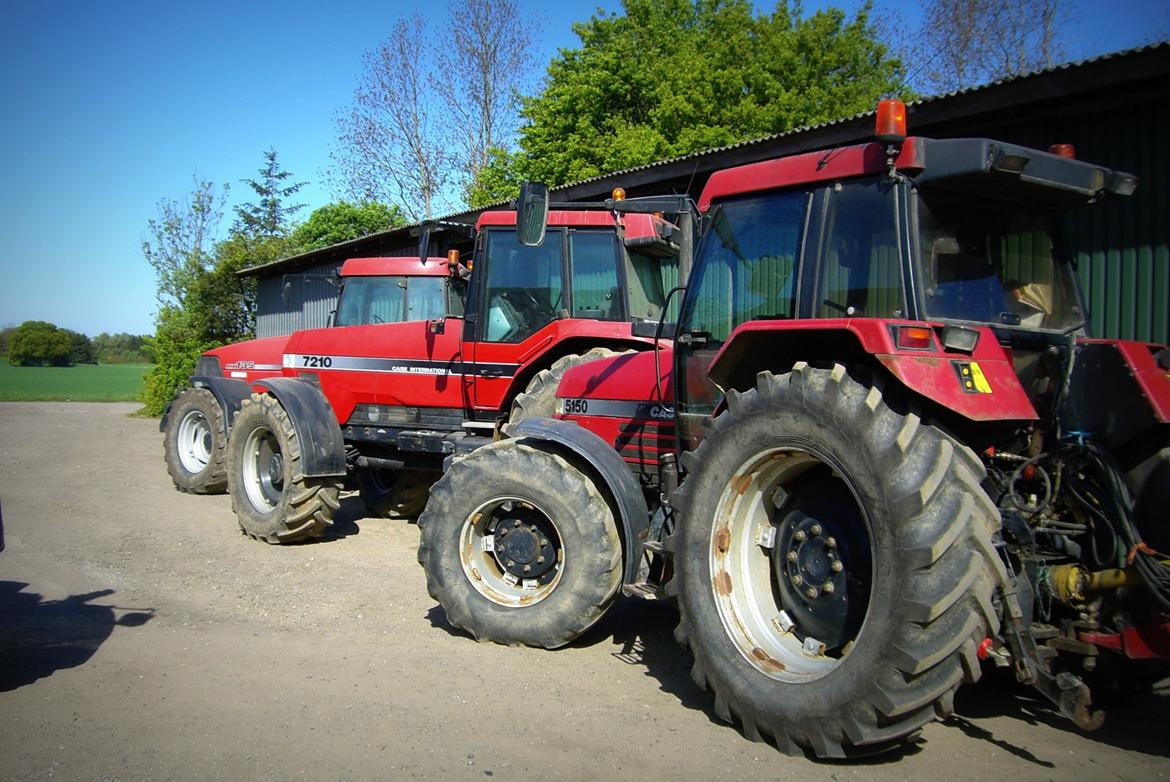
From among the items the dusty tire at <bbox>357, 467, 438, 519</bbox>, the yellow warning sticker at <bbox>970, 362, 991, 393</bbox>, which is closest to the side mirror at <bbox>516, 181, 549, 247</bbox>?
the yellow warning sticker at <bbox>970, 362, 991, 393</bbox>

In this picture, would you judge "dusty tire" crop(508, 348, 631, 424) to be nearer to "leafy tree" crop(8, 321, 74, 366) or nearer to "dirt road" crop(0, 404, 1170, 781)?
"dirt road" crop(0, 404, 1170, 781)

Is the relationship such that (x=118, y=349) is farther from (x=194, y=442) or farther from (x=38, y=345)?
(x=194, y=442)

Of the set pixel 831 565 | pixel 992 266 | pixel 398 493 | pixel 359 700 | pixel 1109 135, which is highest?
pixel 1109 135

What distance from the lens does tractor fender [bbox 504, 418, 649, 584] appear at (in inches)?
193

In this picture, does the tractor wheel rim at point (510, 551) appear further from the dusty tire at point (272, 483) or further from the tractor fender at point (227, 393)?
the tractor fender at point (227, 393)

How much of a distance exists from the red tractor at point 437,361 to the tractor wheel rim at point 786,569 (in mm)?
3324

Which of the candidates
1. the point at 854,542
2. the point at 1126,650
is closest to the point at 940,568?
the point at 854,542

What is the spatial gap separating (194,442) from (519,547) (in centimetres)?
799

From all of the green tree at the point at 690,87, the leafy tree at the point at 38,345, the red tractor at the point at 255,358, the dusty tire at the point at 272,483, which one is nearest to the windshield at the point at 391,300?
the red tractor at the point at 255,358

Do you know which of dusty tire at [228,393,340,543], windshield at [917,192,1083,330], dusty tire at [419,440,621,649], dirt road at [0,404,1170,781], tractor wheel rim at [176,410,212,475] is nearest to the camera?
dirt road at [0,404,1170,781]

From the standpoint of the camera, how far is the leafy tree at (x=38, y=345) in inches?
2517

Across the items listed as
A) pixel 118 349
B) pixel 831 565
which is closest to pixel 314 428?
pixel 831 565

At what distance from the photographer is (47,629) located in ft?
18.1

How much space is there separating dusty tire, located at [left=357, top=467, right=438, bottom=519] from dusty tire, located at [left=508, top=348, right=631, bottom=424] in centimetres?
292
